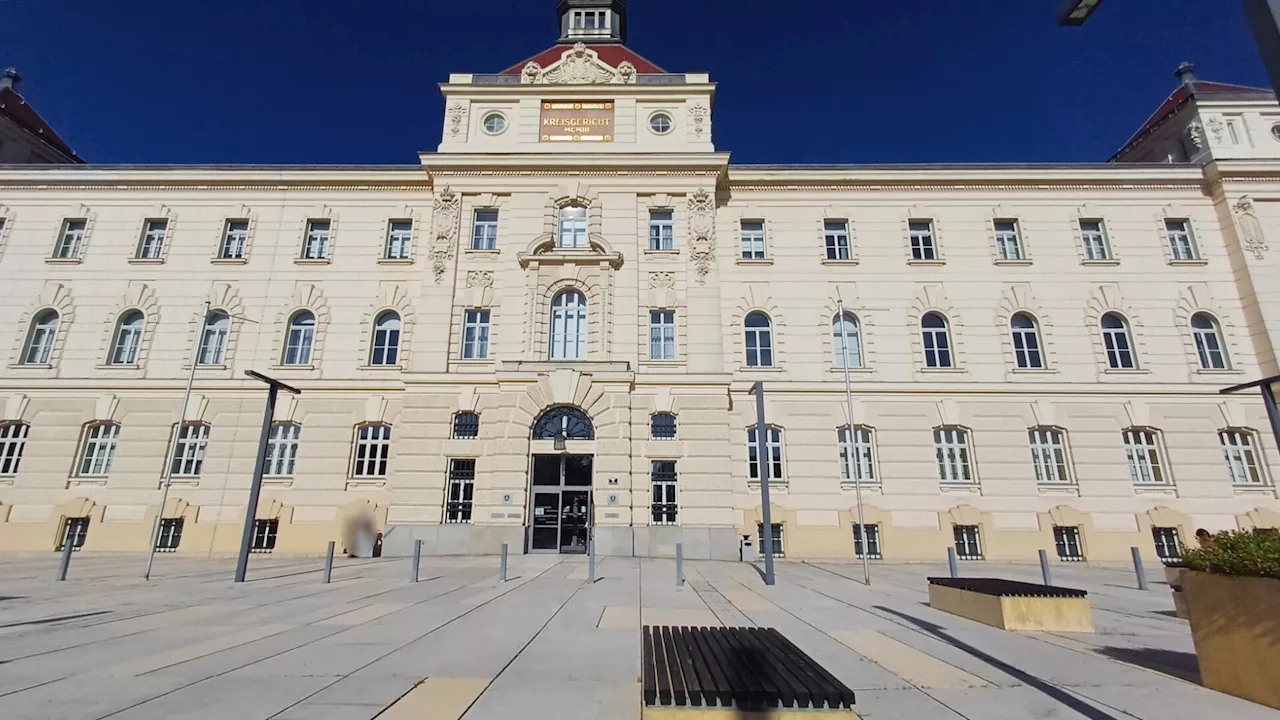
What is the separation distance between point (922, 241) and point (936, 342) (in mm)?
4814

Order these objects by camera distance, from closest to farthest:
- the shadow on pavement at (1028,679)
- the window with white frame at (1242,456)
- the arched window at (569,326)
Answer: the shadow on pavement at (1028,679) → the window with white frame at (1242,456) → the arched window at (569,326)

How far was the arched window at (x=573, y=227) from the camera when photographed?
23500mm

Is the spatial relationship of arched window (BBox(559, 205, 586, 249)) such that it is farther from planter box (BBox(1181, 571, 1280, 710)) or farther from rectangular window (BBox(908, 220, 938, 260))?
planter box (BBox(1181, 571, 1280, 710))

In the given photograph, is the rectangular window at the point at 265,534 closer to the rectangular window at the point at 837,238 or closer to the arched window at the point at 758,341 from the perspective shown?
the arched window at the point at 758,341

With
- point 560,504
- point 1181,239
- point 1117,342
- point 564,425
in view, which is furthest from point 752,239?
point 1181,239

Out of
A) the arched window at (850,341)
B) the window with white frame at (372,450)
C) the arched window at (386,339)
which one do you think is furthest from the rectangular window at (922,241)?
the window with white frame at (372,450)

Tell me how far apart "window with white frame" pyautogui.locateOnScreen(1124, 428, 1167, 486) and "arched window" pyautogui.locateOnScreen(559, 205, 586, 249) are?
2342 centimetres

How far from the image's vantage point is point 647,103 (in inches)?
982

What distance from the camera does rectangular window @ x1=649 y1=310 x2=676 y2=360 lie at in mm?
22219

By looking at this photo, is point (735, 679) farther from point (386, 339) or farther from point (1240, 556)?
point (386, 339)

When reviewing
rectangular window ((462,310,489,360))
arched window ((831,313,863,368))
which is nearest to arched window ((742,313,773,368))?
arched window ((831,313,863,368))

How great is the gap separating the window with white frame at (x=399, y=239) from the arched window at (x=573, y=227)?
697 cm

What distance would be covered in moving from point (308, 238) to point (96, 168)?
10.4 meters

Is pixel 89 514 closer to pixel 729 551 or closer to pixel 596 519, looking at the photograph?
pixel 596 519
